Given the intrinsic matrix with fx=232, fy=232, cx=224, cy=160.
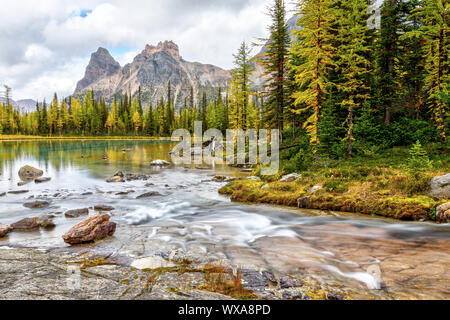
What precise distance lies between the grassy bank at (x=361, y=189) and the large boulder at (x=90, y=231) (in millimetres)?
7515

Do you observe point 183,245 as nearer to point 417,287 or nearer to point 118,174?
point 417,287

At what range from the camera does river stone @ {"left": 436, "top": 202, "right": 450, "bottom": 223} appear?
834 centimetres

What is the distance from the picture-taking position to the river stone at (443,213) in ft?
27.3

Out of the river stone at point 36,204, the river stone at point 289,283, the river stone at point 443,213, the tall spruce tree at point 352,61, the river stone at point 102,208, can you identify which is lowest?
the river stone at point 102,208

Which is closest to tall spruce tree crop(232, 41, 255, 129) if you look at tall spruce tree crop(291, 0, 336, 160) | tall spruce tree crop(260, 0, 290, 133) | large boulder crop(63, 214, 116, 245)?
tall spruce tree crop(260, 0, 290, 133)

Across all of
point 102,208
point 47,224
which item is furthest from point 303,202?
point 47,224

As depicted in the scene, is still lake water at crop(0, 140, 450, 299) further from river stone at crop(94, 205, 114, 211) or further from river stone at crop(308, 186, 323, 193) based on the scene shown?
river stone at crop(308, 186, 323, 193)

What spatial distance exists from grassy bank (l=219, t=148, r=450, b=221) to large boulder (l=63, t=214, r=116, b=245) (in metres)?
7.51

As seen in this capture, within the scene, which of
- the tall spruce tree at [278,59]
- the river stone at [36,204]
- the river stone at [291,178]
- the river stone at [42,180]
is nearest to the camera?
the river stone at [36,204]

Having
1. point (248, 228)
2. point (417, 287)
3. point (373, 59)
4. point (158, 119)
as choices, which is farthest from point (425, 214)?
point (158, 119)

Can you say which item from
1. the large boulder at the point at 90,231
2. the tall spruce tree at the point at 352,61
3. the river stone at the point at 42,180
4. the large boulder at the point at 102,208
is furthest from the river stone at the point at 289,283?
the river stone at the point at 42,180

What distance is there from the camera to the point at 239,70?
36719 millimetres

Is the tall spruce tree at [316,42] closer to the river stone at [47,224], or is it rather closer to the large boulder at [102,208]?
the large boulder at [102,208]

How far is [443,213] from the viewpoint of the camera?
27.7 ft
